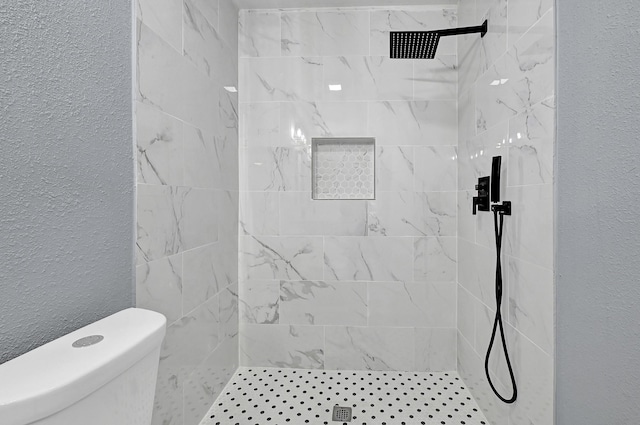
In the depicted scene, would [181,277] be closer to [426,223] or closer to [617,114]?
[426,223]

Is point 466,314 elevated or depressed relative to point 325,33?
depressed

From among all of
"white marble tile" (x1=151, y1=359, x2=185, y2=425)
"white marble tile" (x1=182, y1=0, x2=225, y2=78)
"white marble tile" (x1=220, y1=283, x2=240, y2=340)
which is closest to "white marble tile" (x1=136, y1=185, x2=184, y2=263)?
"white marble tile" (x1=151, y1=359, x2=185, y2=425)

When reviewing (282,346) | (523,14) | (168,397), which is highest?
(523,14)

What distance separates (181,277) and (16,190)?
2.38 ft

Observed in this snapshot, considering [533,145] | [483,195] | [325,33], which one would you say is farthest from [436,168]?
[325,33]

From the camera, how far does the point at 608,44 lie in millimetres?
725

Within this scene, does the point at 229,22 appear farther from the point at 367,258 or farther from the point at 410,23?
the point at 367,258

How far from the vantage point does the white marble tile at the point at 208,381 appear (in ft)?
4.48

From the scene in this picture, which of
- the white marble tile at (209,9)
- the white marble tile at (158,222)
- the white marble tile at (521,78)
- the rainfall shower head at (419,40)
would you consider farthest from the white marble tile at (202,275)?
the white marble tile at (521,78)

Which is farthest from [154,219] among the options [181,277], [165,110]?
[165,110]

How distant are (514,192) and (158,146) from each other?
142cm

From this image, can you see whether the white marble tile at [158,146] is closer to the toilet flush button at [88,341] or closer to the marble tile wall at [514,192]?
the toilet flush button at [88,341]

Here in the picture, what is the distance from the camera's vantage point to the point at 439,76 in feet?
6.00

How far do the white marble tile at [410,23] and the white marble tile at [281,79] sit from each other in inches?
15.4
